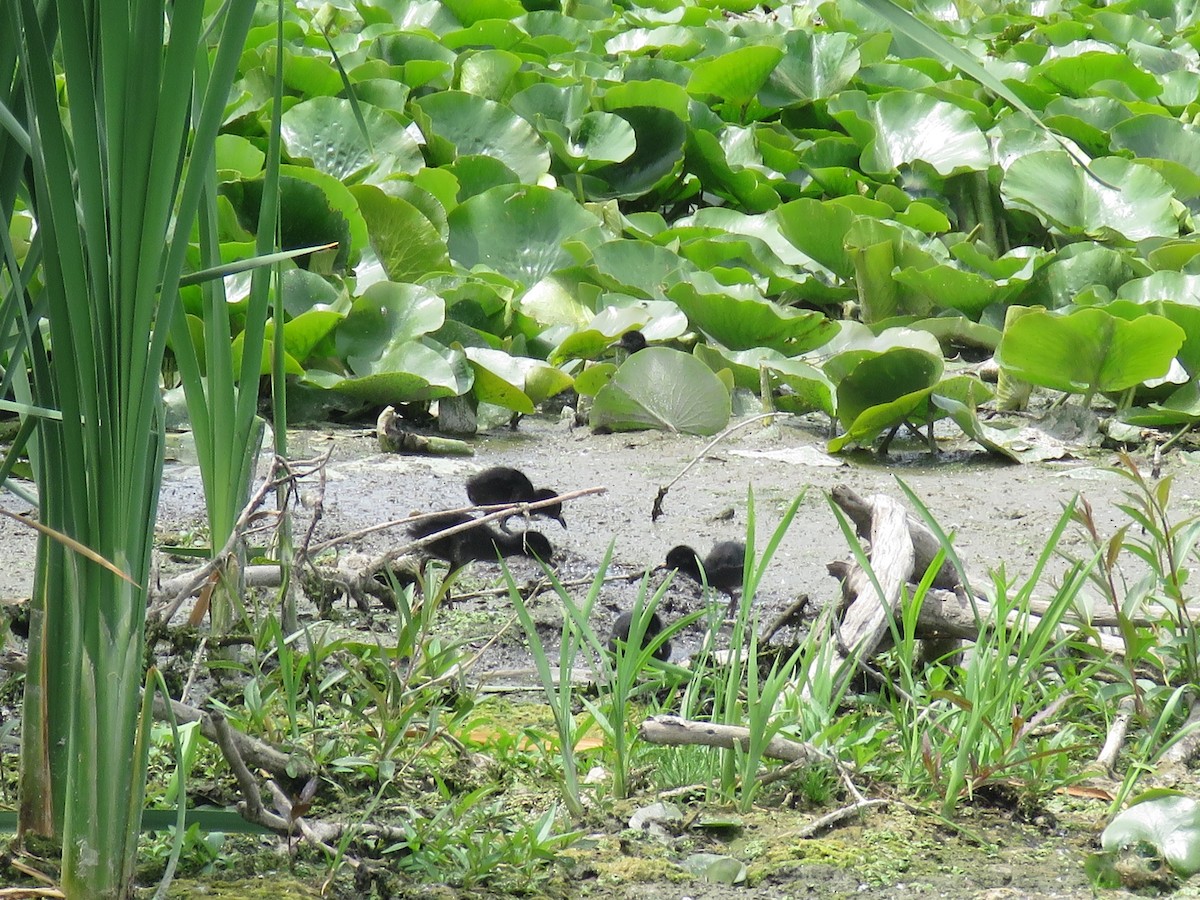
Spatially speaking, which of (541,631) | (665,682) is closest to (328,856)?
(665,682)

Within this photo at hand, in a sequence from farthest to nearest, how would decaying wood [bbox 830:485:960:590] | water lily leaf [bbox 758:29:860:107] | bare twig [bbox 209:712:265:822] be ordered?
water lily leaf [bbox 758:29:860:107]
decaying wood [bbox 830:485:960:590]
bare twig [bbox 209:712:265:822]

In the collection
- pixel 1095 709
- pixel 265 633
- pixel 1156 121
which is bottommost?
pixel 1095 709

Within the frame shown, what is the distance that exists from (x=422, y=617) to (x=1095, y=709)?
914mm

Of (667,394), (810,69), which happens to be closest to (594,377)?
(667,394)

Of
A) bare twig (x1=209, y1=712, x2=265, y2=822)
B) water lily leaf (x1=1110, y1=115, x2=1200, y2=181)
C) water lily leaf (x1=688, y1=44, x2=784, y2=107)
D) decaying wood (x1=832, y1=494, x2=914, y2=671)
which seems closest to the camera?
bare twig (x1=209, y1=712, x2=265, y2=822)

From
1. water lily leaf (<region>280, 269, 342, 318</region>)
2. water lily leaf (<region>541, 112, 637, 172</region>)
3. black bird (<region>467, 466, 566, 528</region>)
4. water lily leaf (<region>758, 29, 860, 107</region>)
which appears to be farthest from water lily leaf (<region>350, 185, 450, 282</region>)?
water lily leaf (<region>758, 29, 860, 107</region>)

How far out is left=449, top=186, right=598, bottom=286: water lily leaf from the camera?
4.05 meters

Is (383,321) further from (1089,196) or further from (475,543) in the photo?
(1089,196)

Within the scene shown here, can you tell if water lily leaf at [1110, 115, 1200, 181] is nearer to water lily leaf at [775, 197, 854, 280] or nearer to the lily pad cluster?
the lily pad cluster

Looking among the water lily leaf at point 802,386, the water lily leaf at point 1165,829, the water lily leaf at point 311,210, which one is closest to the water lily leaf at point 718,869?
the water lily leaf at point 1165,829

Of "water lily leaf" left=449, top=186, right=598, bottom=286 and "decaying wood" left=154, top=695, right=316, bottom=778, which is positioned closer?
"decaying wood" left=154, top=695, right=316, bottom=778

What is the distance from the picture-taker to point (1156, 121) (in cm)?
497

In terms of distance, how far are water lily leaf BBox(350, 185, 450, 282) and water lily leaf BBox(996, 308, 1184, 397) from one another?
1555mm

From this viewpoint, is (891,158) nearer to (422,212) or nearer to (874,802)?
(422,212)
